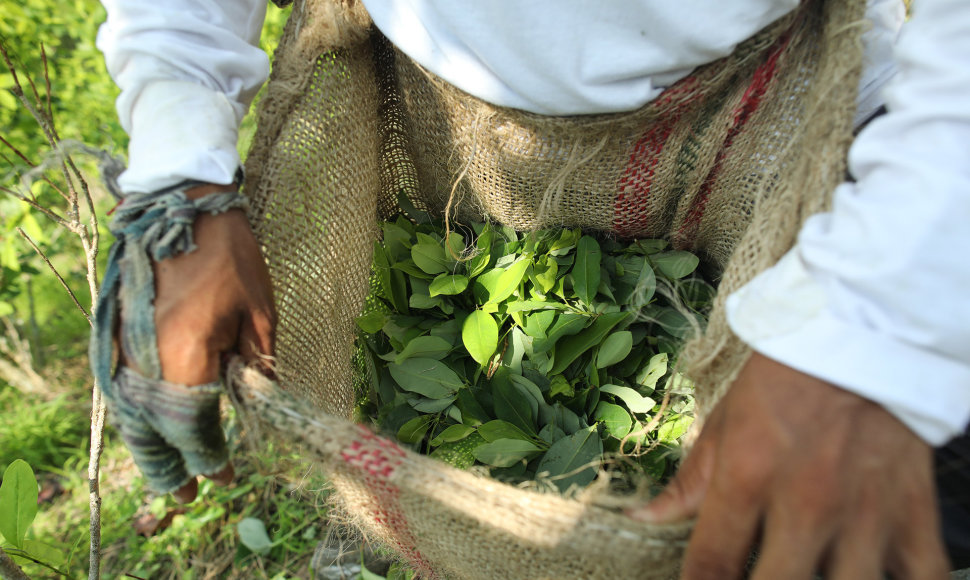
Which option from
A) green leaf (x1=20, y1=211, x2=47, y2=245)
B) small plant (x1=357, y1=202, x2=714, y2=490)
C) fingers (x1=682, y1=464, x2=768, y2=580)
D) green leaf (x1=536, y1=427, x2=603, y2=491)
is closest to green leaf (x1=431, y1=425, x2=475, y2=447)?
small plant (x1=357, y1=202, x2=714, y2=490)

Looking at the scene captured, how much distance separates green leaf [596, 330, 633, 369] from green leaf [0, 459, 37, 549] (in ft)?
2.37

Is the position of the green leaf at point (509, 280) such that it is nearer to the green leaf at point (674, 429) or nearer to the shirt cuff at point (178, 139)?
the green leaf at point (674, 429)

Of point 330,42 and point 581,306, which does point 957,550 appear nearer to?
point 581,306

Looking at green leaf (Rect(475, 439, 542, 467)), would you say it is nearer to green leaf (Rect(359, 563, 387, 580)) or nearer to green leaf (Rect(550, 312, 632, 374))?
green leaf (Rect(550, 312, 632, 374))

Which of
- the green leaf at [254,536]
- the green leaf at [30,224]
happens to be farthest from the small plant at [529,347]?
the green leaf at [30,224]

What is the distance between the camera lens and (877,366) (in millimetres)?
367

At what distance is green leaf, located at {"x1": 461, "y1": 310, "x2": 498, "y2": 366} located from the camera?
82 cm

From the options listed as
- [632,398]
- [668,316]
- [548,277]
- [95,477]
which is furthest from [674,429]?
[95,477]

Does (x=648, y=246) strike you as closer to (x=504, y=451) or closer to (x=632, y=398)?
(x=632, y=398)

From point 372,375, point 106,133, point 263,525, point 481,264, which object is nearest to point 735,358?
point 481,264

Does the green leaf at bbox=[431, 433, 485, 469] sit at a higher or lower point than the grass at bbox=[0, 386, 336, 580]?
higher

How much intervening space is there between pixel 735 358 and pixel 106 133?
1.81m

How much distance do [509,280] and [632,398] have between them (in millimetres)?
260

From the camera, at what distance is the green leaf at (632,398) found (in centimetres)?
78
